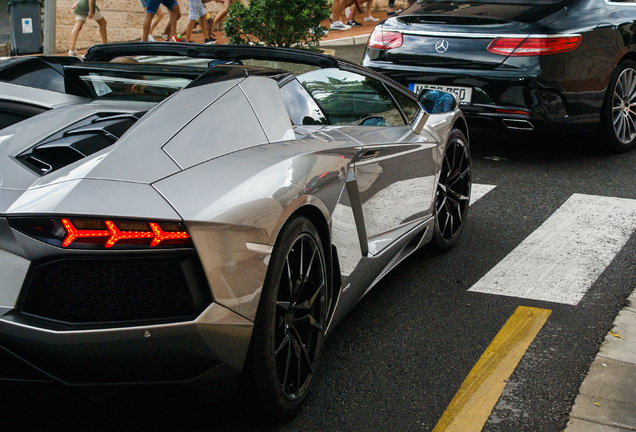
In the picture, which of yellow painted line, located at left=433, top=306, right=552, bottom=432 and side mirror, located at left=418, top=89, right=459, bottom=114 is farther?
side mirror, located at left=418, top=89, right=459, bottom=114

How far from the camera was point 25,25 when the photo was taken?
14.0 metres

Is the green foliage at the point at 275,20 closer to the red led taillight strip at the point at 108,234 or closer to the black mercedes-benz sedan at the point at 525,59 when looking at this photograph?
the black mercedes-benz sedan at the point at 525,59

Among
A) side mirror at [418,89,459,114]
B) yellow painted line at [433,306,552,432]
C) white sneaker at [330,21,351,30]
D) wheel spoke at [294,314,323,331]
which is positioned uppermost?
side mirror at [418,89,459,114]

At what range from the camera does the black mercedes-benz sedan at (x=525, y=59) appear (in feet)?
22.5

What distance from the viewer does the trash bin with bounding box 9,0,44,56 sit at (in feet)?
45.5

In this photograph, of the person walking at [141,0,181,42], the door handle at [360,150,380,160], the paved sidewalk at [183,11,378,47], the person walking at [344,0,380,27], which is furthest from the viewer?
the person walking at [344,0,380,27]

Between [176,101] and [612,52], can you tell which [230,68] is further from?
[612,52]

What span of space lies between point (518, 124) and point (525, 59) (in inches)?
20.8

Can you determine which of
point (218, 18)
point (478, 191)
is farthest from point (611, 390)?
point (218, 18)

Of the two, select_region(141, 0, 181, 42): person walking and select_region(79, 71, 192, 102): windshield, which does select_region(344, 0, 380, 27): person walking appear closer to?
select_region(141, 0, 181, 42): person walking

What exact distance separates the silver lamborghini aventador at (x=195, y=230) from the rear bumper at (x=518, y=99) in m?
3.15

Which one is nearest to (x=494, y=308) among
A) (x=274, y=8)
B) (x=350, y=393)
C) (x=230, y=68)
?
(x=350, y=393)

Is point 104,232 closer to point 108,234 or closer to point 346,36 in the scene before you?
point 108,234

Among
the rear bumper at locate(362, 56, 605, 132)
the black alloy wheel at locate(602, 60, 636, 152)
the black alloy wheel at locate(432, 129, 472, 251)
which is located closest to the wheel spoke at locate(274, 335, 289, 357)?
the black alloy wheel at locate(432, 129, 472, 251)
